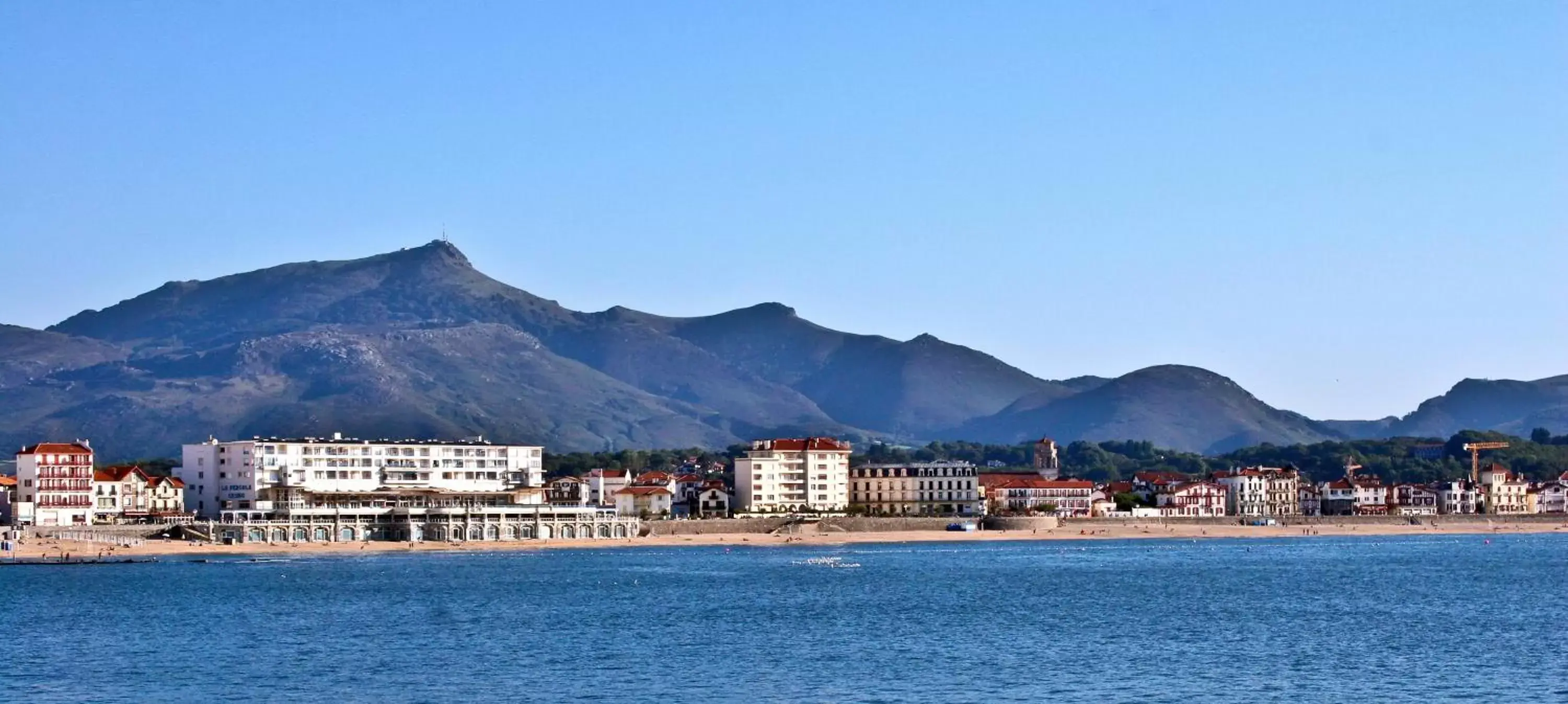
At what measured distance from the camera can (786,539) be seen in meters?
126

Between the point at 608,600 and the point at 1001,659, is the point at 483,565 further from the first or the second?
A: the point at 1001,659

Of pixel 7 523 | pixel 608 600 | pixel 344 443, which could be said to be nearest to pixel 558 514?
pixel 344 443

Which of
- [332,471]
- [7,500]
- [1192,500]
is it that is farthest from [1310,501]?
[7,500]

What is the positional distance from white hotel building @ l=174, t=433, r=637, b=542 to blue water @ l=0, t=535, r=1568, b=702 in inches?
941

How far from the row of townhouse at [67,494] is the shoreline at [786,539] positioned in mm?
10217

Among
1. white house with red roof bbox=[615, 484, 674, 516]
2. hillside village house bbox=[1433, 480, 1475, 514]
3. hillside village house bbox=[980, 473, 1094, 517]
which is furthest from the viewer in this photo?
hillside village house bbox=[1433, 480, 1475, 514]

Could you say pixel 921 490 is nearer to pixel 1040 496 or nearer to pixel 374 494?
pixel 1040 496

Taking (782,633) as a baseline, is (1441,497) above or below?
above

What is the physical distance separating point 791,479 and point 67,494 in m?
→ 48.1

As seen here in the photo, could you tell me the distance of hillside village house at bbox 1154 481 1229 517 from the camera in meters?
153

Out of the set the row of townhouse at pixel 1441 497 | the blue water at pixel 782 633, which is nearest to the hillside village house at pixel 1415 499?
the row of townhouse at pixel 1441 497

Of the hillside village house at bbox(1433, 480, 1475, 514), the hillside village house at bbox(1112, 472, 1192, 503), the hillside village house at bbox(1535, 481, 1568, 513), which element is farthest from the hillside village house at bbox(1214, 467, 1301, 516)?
the hillside village house at bbox(1535, 481, 1568, 513)

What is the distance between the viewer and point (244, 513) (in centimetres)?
11581

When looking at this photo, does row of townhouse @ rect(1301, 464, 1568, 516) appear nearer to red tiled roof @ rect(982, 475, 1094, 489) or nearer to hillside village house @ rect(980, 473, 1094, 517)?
red tiled roof @ rect(982, 475, 1094, 489)
